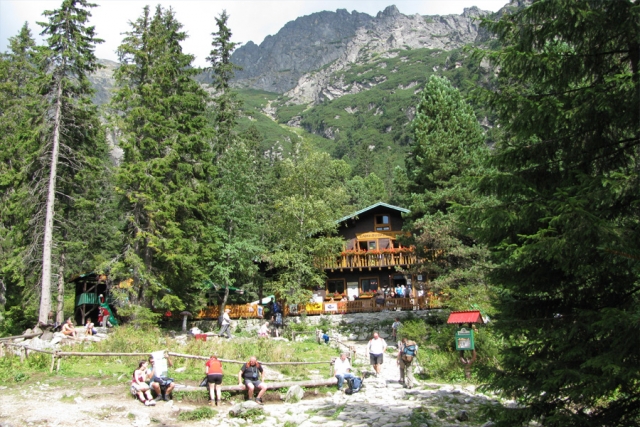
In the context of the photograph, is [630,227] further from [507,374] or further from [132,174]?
[132,174]

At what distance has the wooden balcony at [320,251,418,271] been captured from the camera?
1404 inches

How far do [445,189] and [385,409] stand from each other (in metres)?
17.2

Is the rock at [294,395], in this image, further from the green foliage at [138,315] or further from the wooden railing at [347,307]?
the wooden railing at [347,307]

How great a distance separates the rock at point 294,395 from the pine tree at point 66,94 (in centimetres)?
1587

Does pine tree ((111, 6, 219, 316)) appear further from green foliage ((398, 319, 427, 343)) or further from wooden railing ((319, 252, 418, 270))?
green foliage ((398, 319, 427, 343))

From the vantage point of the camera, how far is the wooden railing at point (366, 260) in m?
35.6

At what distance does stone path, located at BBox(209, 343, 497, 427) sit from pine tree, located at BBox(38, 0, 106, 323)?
16793 mm

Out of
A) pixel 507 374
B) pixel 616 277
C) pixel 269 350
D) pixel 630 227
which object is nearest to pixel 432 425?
pixel 507 374

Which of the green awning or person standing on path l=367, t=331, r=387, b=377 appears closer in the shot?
person standing on path l=367, t=331, r=387, b=377

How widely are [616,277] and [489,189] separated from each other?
244 cm

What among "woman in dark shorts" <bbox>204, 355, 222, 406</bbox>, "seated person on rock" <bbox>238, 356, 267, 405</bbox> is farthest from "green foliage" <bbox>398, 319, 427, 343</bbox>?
"woman in dark shorts" <bbox>204, 355, 222, 406</bbox>

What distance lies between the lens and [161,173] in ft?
92.0

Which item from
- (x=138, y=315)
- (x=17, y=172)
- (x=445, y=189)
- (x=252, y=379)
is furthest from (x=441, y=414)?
(x=17, y=172)

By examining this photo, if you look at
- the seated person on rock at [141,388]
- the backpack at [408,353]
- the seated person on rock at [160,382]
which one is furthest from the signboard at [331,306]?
the seated person on rock at [141,388]
